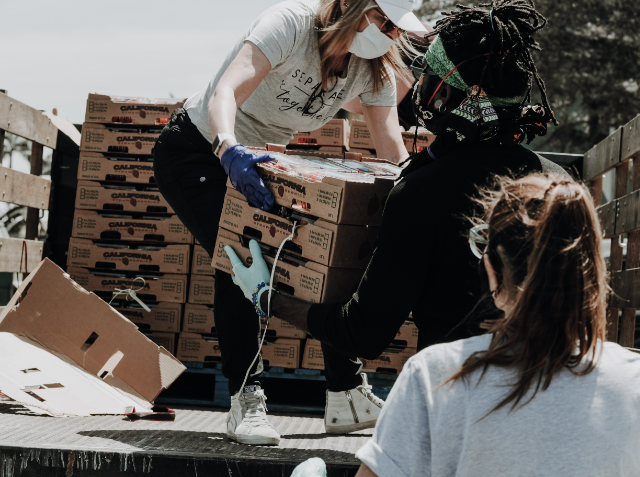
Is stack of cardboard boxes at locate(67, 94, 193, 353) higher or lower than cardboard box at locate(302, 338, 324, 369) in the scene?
higher

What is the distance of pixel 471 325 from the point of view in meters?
1.75

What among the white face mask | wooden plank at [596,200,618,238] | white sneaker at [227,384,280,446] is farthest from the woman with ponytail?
wooden plank at [596,200,618,238]

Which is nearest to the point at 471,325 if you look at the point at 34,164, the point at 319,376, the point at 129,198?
the point at 319,376

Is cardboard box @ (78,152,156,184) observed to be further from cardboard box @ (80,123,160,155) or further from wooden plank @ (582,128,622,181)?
wooden plank @ (582,128,622,181)

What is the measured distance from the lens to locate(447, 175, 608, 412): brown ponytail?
1148 millimetres

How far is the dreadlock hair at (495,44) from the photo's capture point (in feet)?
6.13

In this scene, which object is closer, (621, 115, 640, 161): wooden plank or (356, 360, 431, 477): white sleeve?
(356, 360, 431, 477): white sleeve

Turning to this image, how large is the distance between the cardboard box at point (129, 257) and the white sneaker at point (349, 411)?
166cm

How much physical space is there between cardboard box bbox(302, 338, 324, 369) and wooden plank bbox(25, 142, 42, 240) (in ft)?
5.89

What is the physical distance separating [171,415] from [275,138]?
51.0 inches

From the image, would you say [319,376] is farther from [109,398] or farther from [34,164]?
[34,164]

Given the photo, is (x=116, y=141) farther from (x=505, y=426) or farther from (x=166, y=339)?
(x=505, y=426)

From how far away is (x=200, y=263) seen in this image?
4215 millimetres

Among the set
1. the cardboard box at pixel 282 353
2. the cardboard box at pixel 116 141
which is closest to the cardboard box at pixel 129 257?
the cardboard box at pixel 116 141
